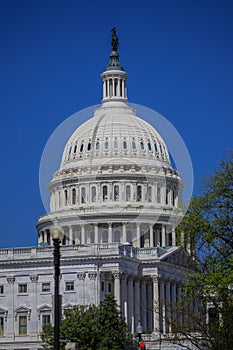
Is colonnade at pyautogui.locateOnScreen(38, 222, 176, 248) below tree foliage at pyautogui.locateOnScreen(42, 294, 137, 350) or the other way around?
the other way around

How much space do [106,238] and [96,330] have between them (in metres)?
75.9

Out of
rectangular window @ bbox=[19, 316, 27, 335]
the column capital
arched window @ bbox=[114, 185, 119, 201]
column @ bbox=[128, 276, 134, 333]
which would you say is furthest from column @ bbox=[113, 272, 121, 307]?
arched window @ bbox=[114, 185, 119, 201]

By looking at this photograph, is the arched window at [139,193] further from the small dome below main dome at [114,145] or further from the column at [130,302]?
the column at [130,302]

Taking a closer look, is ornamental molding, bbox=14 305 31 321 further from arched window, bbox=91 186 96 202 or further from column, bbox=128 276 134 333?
arched window, bbox=91 186 96 202

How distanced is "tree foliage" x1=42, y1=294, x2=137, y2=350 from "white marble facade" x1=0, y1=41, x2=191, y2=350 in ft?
83.9

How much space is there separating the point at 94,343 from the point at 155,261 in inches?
2105

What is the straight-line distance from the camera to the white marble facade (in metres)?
137

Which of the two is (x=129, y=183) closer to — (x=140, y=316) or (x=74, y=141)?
(x=74, y=141)

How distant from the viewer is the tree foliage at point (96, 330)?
101938 mm

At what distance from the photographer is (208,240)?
206ft

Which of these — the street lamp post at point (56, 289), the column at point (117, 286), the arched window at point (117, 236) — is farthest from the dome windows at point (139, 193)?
the street lamp post at point (56, 289)

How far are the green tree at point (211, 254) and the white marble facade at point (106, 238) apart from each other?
6850cm

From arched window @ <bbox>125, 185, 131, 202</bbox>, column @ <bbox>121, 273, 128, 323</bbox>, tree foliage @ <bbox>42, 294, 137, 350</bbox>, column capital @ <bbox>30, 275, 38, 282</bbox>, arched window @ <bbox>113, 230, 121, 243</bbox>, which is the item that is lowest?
tree foliage @ <bbox>42, 294, 137, 350</bbox>

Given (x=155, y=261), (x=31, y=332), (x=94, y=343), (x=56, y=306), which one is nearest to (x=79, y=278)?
(x=31, y=332)
